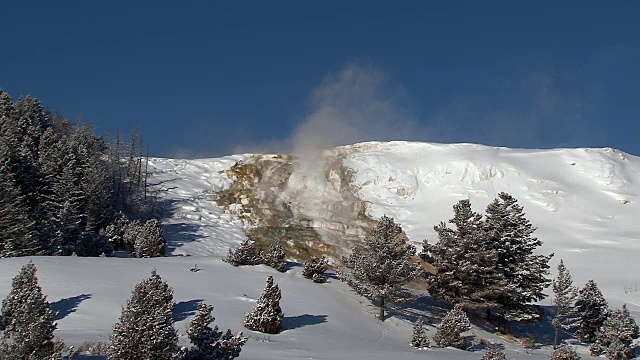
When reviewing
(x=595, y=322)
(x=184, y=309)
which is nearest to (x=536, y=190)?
(x=595, y=322)

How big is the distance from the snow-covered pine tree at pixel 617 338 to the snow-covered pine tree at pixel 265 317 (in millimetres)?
15764

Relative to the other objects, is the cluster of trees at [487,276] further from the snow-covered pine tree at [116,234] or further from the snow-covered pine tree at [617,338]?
the snow-covered pine tree at [116,234]

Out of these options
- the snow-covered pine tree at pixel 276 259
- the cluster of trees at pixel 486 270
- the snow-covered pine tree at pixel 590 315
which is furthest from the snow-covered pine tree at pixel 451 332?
the snow-covered pine tree at pixel 590 315

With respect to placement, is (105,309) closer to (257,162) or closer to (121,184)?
(121,184)

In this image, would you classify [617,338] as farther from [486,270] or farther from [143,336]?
[143,336]

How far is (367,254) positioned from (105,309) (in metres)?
12.7

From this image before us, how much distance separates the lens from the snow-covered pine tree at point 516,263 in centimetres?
2994

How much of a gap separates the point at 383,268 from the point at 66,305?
13.8 metres

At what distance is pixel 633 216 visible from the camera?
6462 centimetres

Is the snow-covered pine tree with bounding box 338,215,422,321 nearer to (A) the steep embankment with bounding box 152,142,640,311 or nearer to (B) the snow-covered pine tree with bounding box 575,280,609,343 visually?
(B) the snow-covered pine tree with bounding box 575,280,609,343

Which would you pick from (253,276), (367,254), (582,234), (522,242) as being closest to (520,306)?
(522,242)

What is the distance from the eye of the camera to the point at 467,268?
2898 cm

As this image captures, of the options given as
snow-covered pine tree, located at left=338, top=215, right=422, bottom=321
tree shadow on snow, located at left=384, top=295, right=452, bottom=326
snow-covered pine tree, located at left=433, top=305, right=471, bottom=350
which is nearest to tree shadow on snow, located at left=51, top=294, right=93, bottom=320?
snow-covered pine tree, located at left=338, top=215, right=422, bottom=321

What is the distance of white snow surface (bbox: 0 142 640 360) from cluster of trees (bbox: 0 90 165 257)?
5.33 meters
